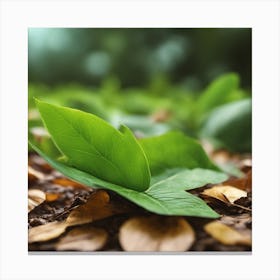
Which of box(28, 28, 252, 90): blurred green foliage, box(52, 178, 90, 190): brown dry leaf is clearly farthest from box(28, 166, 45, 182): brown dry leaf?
box(28, 28, 252, 90): blurred green foliage

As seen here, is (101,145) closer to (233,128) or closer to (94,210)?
(94,210)

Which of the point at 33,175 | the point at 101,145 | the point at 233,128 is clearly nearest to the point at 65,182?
the point at 33,175

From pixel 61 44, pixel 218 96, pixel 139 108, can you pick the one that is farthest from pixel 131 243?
pixel 61 44

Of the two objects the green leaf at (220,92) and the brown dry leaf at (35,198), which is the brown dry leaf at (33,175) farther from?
the green leaf at (220,92)

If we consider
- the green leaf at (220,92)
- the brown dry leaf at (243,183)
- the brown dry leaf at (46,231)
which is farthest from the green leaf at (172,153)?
the green leaf at (220,92)

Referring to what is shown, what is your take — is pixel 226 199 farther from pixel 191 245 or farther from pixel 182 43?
pixel 182 43

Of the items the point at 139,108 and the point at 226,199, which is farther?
the point at 139,108
